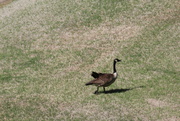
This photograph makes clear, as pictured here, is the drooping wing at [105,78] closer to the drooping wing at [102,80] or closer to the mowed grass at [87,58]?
the drooping wing at [102,80]

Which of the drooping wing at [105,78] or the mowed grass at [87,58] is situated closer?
the mowed grass at [87,58]

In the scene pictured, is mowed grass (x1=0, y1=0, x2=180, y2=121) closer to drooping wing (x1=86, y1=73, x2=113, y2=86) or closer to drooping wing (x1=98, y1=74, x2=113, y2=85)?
drooping wing (x1=86, y1=73, x2=113, y2=86)

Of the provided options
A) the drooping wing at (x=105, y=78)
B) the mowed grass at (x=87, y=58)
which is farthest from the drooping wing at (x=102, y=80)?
the mowed grass at (x=87, y=58)

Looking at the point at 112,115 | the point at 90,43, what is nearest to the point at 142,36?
the point at 90,43

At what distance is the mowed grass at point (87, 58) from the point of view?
2284 cm

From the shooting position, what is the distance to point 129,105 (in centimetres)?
2286

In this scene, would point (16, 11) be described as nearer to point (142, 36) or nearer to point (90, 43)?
point (90, 43)

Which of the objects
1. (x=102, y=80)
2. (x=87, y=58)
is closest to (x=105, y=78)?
(x=102, y=80)

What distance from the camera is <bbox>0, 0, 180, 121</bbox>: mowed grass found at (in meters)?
22.8

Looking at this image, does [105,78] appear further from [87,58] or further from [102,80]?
[87,58]

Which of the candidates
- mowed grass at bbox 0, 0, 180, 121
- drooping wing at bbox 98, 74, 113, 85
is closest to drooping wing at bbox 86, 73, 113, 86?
drooping wing at bbox 98, 74, 113, 85

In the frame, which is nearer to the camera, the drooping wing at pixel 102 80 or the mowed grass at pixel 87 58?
the mowed grass at pixel 87 58

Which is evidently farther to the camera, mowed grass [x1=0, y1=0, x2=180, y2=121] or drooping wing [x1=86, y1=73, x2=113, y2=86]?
drooping wing [x1=86, y1=73, x2=113, y2=86]

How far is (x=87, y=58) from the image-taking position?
104ft
